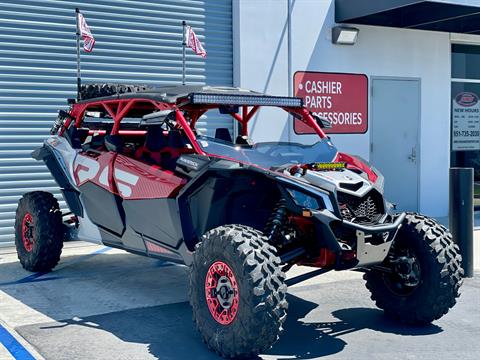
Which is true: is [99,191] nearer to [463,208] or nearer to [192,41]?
[463,208]

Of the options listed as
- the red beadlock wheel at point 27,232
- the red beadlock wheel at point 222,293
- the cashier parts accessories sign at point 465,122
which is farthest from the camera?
the cashier parts accessories sign at point 465,122

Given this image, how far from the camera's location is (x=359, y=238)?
16.4 feet

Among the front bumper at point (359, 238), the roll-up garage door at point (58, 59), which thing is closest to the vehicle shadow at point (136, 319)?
the front bumper at point (359, 238)

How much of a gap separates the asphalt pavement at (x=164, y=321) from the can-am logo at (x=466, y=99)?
651cm

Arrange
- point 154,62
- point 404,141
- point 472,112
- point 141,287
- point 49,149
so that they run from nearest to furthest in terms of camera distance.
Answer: point 141,287 < point 49,149 < point 154,62 < point 404,141 < point 472,112

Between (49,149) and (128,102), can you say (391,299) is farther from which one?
(49,149)

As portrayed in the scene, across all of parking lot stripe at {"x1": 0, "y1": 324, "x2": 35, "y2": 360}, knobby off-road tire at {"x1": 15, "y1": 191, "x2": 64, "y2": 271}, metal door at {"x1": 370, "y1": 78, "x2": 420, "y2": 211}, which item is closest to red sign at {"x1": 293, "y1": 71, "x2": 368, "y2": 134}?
metal door at {"x1": 370, "y1": 78, "x2": 420, "y2": 211}

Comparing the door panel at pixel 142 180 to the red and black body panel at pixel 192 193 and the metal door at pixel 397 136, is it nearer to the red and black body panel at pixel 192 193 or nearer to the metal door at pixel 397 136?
the red and black body panel at pixel 192 193

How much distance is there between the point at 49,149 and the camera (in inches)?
293

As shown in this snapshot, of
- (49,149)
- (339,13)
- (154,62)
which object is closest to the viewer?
(49,149)

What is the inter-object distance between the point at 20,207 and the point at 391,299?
167 inches

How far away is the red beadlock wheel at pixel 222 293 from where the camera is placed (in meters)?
4.73

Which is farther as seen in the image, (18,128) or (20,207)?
(18,128)

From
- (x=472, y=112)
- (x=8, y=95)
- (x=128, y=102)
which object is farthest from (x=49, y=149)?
(x=472, y=112)
